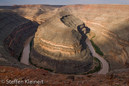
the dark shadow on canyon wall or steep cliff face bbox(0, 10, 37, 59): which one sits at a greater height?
steep cliff face bbox(0, 10, 37, 59)

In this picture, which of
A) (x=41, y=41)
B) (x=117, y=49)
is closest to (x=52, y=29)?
(x=41, y=41)

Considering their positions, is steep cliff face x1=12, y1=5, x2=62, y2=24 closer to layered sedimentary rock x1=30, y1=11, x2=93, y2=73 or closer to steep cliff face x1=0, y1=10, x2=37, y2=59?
steep cliff face x1=0, y1=10, x2=37, y2=59

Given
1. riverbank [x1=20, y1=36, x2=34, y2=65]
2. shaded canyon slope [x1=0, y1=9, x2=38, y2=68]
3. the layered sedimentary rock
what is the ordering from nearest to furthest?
shaded canyon slope [x1=0, y1=9, x2=38, y2=68]
the layered sedimentary rock
riverbank [x1=20, y1=36, x2=34, y2=65]

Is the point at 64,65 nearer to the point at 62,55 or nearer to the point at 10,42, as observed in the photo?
the point at 62,55

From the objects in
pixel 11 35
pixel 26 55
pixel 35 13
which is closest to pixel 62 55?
pixel 26 55

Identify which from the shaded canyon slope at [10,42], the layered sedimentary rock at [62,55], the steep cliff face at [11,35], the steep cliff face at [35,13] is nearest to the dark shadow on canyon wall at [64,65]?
the layered sedimentary rock at [62,55]

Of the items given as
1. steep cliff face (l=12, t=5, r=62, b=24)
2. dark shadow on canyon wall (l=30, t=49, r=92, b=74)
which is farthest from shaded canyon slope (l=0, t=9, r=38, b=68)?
steep cliff face (l=12, t=5, r=62, b=24)

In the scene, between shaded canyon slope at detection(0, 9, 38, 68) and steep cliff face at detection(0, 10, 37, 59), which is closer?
shaded canyon slope at detection(0, 9, 38, 68)

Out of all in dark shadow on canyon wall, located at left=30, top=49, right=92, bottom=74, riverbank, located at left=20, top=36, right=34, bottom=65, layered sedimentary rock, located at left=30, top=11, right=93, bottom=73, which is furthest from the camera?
riverbank, located at left=20, top=36, right=34, bottom=65

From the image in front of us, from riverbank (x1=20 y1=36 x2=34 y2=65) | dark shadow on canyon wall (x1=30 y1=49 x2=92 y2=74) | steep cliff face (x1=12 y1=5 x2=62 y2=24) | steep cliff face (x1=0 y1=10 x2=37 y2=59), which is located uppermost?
steep cliff face (x1=12 y1=5 x2=62 y2=24)

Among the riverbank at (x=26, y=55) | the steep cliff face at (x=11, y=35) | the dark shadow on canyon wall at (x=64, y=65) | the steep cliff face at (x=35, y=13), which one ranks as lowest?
the dark shadow on canyon wall at (x=64, y=65)

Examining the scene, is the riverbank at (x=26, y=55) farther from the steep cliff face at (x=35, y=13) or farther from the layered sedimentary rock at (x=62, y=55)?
the steep cliff face at (x=35, y=13)
